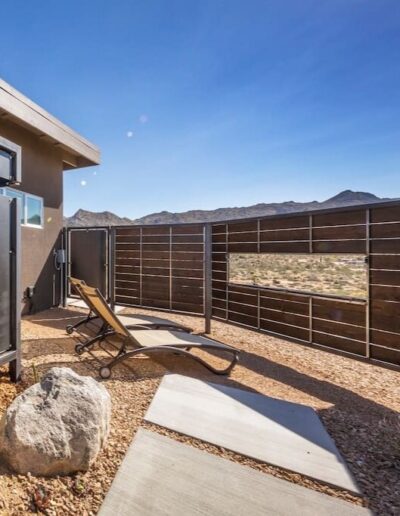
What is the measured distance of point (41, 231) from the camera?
26.3ft

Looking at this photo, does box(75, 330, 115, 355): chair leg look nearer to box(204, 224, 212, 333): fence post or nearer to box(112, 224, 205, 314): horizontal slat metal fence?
box(204, 224, 212, 333): fence post

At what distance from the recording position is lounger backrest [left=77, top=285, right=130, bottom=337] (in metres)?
4.03

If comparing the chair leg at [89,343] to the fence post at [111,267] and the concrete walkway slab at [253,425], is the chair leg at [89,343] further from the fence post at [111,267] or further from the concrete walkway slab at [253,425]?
the fence post at [111,267]

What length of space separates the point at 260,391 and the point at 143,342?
5.63ft

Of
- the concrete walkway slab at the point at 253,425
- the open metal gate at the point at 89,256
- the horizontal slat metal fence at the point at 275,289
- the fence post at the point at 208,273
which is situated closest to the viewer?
the concrete walkway slab at the point at 253,425

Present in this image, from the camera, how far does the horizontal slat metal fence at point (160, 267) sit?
7.29 metres

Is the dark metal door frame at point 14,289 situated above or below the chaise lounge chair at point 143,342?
above

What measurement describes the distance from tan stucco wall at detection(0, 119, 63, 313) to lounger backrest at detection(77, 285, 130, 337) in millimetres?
3923

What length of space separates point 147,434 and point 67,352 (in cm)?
271

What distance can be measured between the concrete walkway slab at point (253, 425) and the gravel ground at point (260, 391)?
0.33 ft

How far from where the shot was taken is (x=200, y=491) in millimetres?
1882

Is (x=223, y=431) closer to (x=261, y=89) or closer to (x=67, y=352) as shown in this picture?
(x=67, y=352)

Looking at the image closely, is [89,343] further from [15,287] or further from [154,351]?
[15,287]

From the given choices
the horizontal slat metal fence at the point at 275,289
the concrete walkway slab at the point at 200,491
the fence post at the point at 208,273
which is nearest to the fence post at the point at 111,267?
the horizontal slat metal fence at the point at 275,289
